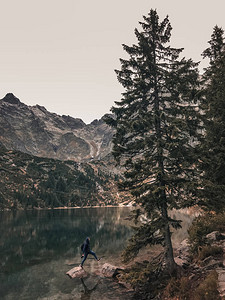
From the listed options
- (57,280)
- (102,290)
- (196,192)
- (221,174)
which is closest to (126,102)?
(196,192)

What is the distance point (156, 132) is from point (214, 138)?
7658 millimetres

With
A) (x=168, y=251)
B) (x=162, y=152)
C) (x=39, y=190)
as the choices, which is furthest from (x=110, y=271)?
(x=39, y=190)

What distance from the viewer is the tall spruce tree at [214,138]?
12102 mm

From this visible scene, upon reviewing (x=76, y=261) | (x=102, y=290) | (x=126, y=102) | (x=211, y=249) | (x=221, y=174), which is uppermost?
(x=126, y=102)

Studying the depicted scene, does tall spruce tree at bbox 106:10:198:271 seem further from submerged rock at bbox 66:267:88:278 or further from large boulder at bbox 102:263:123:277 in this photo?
submerged rock at bbox 66:267:88:278

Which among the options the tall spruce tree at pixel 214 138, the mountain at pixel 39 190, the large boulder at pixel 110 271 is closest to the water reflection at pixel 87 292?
the large boulder at pixel 110 271

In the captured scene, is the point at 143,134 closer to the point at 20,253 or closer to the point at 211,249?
the point at 211,249

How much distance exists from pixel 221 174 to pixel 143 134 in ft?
27.3

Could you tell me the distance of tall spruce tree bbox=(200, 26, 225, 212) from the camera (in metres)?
12.1

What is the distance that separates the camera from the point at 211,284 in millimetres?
8781

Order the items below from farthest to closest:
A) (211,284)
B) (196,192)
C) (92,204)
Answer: (92,204), (196,192), (211,284)

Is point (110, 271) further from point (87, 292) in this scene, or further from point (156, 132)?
point (156, 132)

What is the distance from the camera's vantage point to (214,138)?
18.9m

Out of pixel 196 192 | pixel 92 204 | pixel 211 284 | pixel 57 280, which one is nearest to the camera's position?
pixel 211 284
